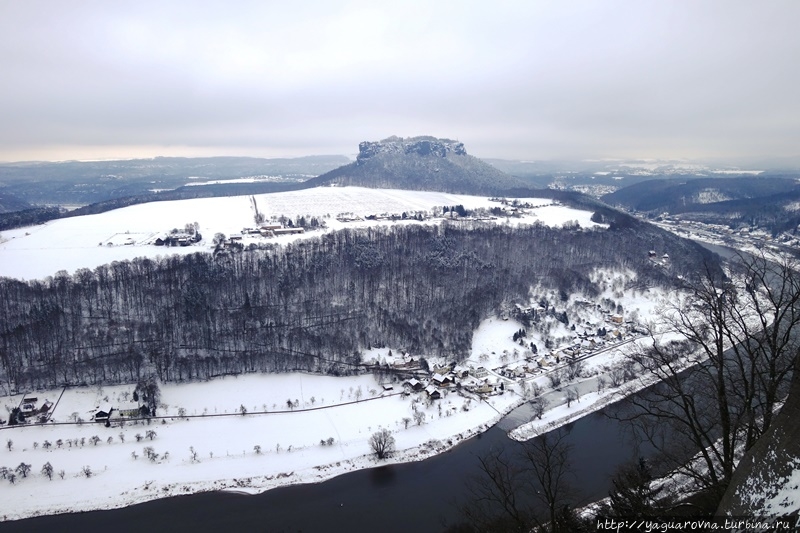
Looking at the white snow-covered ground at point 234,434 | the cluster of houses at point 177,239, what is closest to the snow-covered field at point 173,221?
the cluster of houses at point 177,239

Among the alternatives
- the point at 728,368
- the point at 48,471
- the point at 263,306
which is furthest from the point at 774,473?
the point at 263,306

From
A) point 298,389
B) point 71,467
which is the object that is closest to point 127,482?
point 71,467

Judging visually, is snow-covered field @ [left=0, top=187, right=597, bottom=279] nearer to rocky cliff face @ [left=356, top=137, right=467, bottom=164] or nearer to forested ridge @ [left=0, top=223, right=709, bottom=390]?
Answer: forested ridge @ [left=0, top=223, right=709, bottom=390]

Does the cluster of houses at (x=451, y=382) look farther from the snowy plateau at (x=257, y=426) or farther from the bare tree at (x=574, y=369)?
the bare tree at (x=574, y=369)

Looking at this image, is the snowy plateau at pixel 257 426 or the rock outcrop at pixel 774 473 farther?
the snowy plateau at pixel 257 426

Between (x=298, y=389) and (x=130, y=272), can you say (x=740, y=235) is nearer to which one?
(x=298, y=389)

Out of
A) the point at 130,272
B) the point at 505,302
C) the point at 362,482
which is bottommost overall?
the point at 362,482
